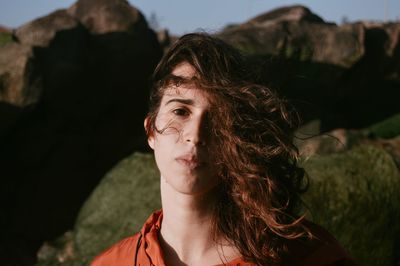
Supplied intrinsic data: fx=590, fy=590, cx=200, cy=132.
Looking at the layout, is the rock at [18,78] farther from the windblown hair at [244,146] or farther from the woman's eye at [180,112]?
the woman's eye at [180,112]

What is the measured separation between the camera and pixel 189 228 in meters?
2.11

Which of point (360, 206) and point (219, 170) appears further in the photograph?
point (360, 206)

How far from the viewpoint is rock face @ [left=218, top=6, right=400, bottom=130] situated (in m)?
8.52

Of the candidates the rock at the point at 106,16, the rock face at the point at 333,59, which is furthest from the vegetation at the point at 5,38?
the rock face at the point at 333,59

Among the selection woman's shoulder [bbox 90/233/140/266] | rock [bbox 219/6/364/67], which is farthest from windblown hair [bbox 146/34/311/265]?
rock [bbox 219/6/364/67]

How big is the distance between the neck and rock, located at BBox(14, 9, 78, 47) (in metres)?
5.89

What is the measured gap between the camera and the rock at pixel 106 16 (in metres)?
8.54

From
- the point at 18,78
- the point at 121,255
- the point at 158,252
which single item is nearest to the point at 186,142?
the point at 158,252

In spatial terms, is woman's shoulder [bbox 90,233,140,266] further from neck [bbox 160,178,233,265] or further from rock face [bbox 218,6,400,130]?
rock face [bbox 218,6,400,130]

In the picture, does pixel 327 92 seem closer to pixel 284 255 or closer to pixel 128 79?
pixel 128 79

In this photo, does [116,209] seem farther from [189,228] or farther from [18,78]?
[189,228]

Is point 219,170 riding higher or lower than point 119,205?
higher

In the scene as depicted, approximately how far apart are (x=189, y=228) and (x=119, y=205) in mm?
3427

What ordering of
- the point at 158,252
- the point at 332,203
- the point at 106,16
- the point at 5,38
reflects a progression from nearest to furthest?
the point at 158,252
the point at 332,203
the point at 5,38
the point at 106,16
